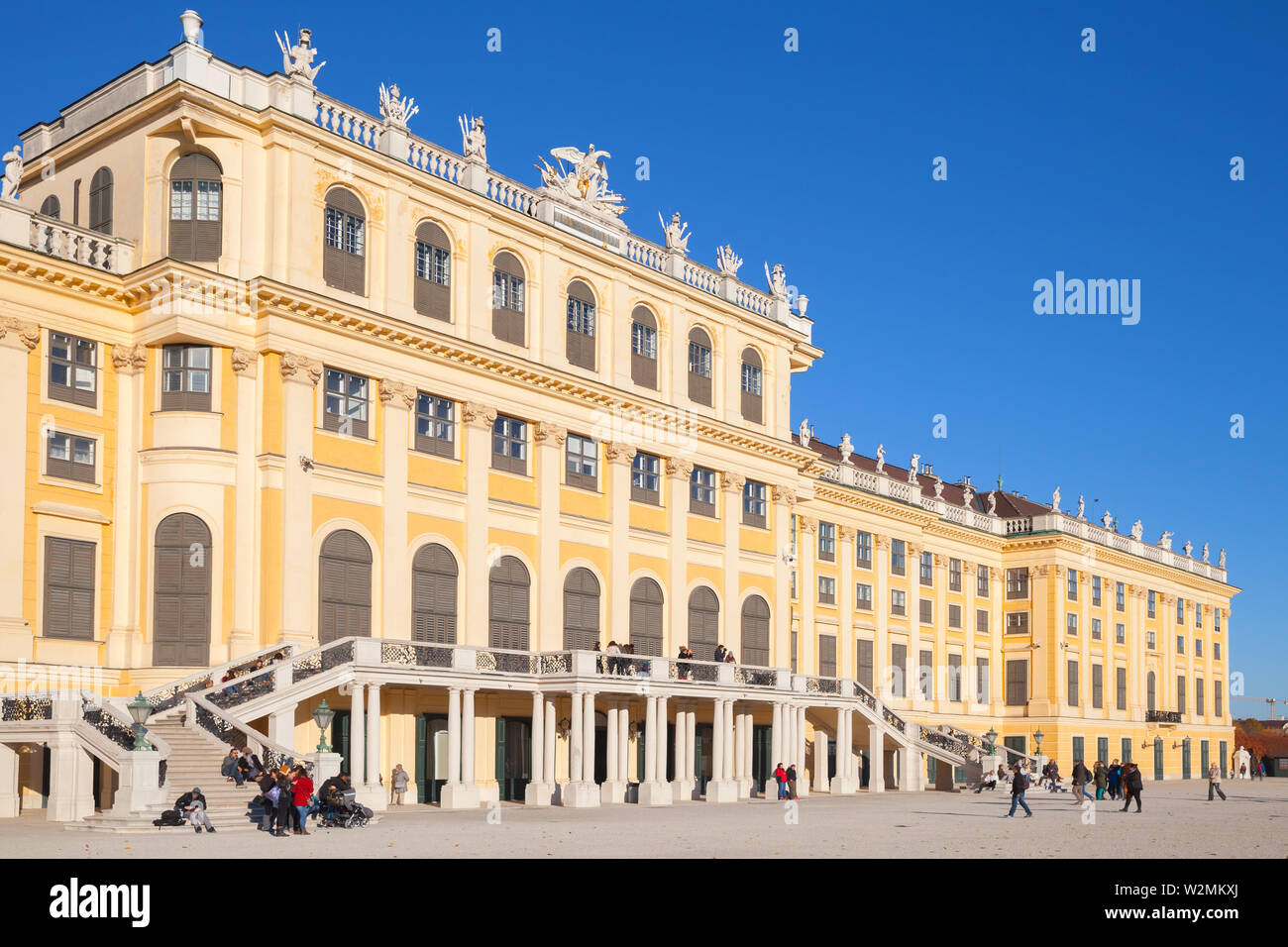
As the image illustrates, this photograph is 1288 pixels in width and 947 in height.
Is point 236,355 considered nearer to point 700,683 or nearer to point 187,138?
point 187,138

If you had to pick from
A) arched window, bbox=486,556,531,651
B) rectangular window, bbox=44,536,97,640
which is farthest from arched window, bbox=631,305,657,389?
rectangular window, bbox=44,536,97,640

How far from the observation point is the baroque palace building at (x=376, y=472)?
38844 millimetres

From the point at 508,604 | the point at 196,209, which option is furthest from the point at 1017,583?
the point at 196,209

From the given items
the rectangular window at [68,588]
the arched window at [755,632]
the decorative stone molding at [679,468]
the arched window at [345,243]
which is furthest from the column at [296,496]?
the arched window at [755,632]

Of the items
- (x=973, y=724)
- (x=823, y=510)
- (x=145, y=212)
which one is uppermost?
(x=145, y=212)

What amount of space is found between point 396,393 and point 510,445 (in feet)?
17.9

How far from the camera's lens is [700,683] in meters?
49.7

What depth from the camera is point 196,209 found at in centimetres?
4162

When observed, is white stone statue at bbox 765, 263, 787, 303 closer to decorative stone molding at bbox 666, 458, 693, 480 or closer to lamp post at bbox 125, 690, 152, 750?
decorative stone molding at bbox 666, 458, 693, 480

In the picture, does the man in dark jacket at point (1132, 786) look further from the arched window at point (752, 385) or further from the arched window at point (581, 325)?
the arched window at point (581, 325)

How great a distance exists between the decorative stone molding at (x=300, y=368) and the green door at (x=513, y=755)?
1238 centimetres

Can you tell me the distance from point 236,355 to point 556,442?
1227 centimetres
